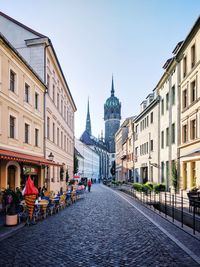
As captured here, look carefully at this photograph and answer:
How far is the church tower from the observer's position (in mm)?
150500

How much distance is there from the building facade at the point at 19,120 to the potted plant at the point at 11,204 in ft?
5.11

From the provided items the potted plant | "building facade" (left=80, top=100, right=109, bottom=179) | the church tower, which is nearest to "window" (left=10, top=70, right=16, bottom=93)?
the potted plant

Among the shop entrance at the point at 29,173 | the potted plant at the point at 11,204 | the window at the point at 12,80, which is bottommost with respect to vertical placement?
the potted plant at the point at 11,204

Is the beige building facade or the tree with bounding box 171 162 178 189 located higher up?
the beige building facade

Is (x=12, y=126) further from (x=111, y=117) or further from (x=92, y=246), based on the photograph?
(x=111, y=117)

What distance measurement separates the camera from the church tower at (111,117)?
5925 inches

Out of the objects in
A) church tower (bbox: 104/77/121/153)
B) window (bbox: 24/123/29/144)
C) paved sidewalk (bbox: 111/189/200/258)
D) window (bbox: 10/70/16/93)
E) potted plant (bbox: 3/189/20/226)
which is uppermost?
church tower (bbox: 104/77/121/153)

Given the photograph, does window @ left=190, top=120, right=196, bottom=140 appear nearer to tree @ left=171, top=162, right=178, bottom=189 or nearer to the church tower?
tree @ left=171, top=162, right=178, bottom=189

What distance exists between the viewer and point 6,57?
57.5ft

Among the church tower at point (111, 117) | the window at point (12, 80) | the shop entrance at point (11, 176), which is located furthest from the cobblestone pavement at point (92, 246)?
the church tower at point (111, 117)

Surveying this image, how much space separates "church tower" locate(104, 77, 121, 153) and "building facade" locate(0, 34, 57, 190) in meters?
125

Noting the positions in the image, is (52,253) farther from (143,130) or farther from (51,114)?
(143,130)

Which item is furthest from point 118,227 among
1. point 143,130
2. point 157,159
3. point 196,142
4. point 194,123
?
point 143,130

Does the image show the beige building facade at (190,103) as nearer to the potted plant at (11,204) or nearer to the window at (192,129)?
the window at (192,129)
